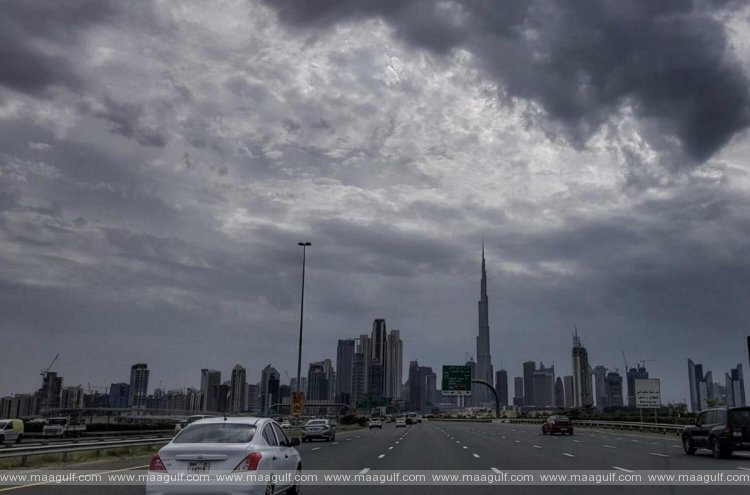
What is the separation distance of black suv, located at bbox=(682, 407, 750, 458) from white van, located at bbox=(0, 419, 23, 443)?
4155 centimetres

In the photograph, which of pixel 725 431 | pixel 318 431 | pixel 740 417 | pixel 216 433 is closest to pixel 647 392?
pixel 318 431

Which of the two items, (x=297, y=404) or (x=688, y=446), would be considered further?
Answer: (x=297, y=404)

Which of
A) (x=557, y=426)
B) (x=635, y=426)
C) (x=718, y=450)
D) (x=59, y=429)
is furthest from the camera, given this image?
(x=635, y=426)

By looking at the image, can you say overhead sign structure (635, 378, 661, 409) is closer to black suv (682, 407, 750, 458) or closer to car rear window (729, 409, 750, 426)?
black suv (682, 407, 750, 458)

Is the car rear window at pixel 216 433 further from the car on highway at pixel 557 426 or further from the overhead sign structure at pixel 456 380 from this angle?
the overhead sign structure at pixel 456 380

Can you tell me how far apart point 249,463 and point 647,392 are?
6408 centimetres

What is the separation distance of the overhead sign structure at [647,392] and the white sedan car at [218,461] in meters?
62.3

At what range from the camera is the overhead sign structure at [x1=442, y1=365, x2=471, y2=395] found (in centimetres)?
11106

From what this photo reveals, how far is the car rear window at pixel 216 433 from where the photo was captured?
11.8 m

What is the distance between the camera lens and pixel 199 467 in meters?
10.9

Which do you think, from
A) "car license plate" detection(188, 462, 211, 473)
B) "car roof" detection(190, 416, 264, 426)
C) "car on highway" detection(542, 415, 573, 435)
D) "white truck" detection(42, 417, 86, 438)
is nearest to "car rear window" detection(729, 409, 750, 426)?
"car roof" detection(190, 416, 264, 426)

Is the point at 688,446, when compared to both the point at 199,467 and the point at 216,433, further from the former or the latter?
the point at 199,467

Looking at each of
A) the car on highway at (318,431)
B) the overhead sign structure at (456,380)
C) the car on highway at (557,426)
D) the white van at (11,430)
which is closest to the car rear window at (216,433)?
the car on highway at (318,431)

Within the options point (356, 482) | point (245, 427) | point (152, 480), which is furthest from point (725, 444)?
point (152, 480)
